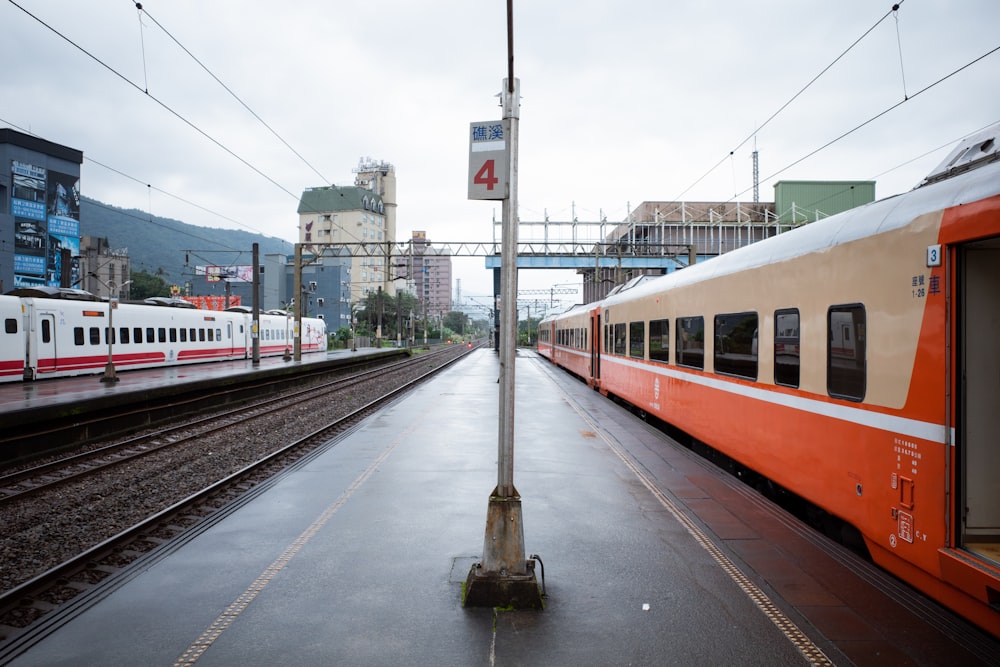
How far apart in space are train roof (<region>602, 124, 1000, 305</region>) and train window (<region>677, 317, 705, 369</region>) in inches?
53.0

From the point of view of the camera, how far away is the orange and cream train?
4.27 metres

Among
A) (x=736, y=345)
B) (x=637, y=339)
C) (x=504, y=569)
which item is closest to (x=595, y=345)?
(x=637, y=339)

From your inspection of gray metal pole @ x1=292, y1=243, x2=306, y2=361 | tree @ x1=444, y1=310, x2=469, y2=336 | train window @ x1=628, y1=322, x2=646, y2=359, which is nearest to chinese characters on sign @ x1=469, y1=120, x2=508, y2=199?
train window @ x1=628, y1=322, x2=646, y2=359

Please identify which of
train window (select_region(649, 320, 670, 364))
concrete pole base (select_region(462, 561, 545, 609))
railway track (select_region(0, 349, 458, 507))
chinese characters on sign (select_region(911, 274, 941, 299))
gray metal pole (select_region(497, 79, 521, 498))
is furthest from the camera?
train window (select_region(649, 320, 670, 364))

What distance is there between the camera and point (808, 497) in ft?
20.5

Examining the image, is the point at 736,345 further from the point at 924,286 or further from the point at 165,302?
the point at 165,302

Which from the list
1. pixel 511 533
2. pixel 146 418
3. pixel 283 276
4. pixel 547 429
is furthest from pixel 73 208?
pixel 511 533

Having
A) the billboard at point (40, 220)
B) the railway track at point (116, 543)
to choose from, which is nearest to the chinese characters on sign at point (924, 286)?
the railway track at point (116, 543)

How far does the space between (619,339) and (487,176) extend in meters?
11.9

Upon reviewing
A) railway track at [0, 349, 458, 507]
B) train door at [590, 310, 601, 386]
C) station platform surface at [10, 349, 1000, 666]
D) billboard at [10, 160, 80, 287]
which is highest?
billboard at [10, 160, 80, 287]

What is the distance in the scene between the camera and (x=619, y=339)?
54.9 feet

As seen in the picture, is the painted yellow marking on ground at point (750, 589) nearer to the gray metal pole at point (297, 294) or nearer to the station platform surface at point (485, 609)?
the station platform surface at point (485, 609)

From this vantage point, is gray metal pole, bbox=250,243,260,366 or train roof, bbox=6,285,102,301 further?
gray metal pole, bbox=250,243,260,366

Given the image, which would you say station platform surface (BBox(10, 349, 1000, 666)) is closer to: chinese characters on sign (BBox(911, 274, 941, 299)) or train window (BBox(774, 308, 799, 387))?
train window (BBox(774, 308, 799, 387))
